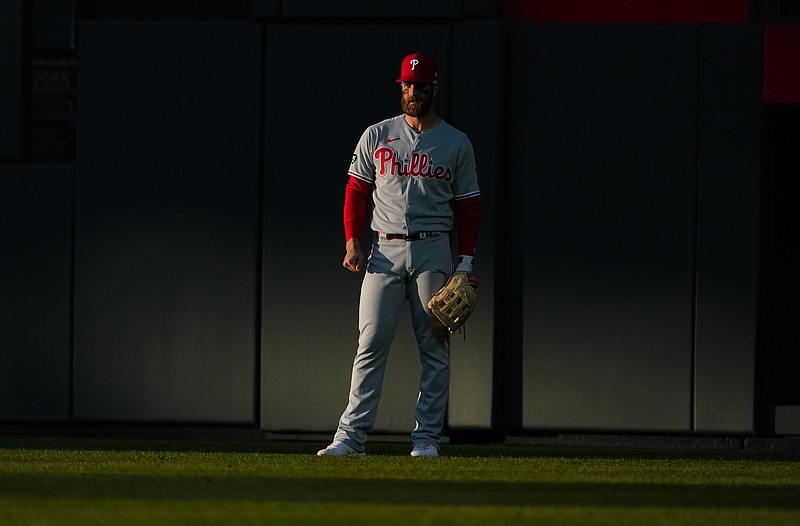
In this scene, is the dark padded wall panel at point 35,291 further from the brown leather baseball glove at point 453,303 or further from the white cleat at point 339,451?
the brown leather baseball glove at point 453,303

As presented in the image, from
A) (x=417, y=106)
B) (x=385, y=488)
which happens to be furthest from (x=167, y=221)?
(x=385, y=488)

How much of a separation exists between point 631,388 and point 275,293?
2.27m

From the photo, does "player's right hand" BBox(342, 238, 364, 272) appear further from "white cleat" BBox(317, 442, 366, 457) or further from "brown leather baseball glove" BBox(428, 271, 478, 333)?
"white cleat" BBox(317, 442, 366, 457)

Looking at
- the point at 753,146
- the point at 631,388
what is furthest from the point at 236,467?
the point at 753,146

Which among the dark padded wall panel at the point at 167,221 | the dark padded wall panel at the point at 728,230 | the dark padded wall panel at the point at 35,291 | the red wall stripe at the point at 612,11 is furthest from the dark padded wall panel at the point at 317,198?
the dark padded wall panel at the point at 728,230

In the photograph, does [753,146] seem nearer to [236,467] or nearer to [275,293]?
[275,293]

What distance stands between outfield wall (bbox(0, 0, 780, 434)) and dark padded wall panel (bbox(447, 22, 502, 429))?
14 millimetres

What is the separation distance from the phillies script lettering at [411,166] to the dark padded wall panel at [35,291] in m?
2.95

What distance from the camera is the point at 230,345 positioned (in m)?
9.03

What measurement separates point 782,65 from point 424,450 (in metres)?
3.54

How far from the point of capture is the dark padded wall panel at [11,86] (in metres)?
9.20

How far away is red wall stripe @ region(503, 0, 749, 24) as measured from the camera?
9.18 meters

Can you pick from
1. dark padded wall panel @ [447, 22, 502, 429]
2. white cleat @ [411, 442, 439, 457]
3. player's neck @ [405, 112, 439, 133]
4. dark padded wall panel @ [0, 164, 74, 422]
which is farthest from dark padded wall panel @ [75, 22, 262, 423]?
white cleat @ [411, 442, 439, 457]

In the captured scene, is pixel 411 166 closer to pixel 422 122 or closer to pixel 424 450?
pixel 422 122
